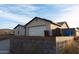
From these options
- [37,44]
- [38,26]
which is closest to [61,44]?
[37,44]

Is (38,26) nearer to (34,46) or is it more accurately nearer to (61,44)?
(34,46)

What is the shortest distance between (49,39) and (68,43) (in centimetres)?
70

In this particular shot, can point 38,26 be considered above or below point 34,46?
above

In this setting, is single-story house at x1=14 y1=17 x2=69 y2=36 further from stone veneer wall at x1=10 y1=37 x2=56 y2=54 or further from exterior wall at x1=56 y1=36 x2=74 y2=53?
exterior wall at x1=56 y1=36 x2=74 y2=53

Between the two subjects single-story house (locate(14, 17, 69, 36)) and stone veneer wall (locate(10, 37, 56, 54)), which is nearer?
stone veneer wall (locate(10, 37, 56, 54))

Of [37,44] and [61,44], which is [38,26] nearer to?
[37,44]

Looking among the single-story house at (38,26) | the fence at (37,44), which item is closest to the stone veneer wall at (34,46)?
the fence at (37,44)

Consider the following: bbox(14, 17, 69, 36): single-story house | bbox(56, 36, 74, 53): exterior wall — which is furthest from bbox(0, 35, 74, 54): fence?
bbox(14, 17, 69, 36): single-story house

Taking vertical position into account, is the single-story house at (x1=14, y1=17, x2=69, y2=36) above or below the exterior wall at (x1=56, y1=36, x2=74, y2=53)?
above

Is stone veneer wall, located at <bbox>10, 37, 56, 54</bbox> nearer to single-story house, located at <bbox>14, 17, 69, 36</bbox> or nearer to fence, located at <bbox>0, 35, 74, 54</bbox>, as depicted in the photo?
fence, located at <bbox>0, 35, 74, 54</bbox>

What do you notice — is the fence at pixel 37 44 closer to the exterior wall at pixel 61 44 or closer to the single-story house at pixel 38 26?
the exterior wall at pixel 61 44

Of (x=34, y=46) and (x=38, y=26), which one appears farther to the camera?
(x=38, y=26)
